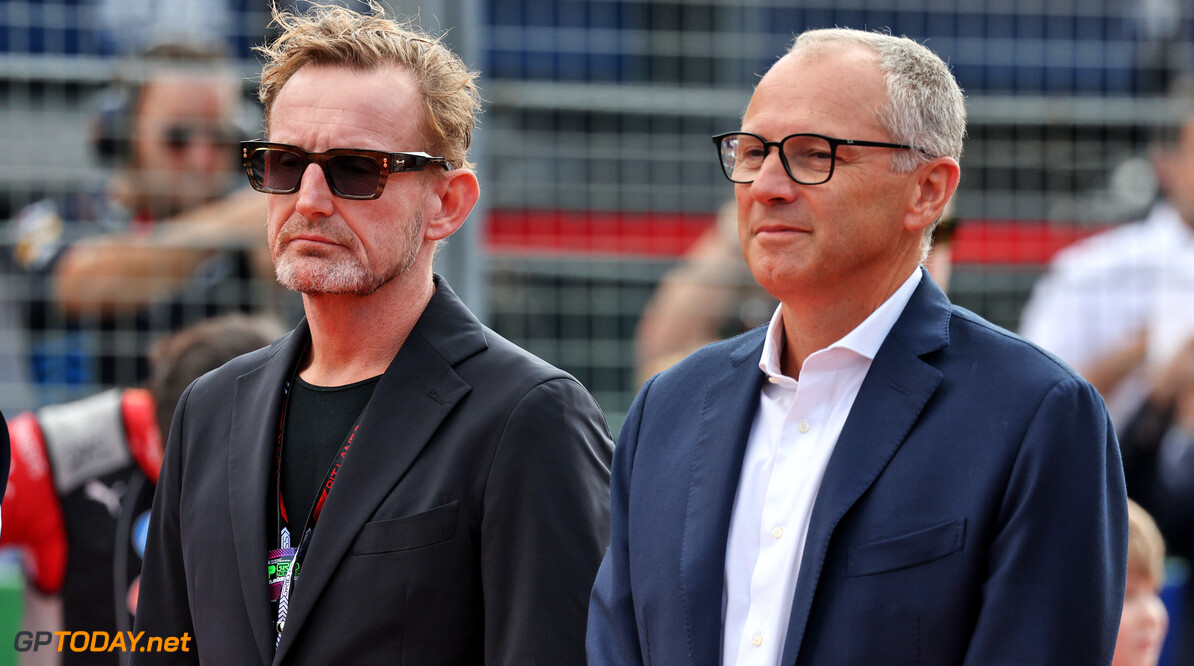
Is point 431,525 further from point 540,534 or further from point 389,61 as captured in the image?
point 389,61

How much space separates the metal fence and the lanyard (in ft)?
7.24

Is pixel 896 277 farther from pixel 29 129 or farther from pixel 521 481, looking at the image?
pixel 29 129

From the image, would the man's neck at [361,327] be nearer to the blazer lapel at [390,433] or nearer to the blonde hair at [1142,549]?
the blazer lapel at [390,433]

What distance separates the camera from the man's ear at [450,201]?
2600 mm

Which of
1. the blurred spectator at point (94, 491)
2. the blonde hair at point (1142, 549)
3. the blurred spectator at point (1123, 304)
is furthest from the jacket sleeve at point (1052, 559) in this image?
the blurred spectator at point (1123, 304)

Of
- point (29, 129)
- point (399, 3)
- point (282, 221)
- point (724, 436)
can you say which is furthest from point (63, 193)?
point (724, 436)

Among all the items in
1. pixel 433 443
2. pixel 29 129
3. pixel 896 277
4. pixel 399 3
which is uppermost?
pixel 399 3

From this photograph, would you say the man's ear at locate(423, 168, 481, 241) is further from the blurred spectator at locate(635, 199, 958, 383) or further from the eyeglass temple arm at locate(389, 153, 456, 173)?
the blurred spectator at locate(635, 199, 958, 383)

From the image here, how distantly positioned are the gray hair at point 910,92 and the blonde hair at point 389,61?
0.71 metres

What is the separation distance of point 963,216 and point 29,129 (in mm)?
3683

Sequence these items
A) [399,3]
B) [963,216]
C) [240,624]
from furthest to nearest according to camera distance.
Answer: [963,216] → [399,3] → [240,624]

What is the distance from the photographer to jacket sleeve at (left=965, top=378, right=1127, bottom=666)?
195 centimetres

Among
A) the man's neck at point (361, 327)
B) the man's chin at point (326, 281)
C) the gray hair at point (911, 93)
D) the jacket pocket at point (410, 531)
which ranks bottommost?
the jacket pocket at point (410, 531)

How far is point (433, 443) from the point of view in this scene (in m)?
2.40
